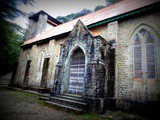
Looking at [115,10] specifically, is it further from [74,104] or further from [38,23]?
[38,23]

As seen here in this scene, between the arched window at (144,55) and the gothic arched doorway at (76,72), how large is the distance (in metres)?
3.72

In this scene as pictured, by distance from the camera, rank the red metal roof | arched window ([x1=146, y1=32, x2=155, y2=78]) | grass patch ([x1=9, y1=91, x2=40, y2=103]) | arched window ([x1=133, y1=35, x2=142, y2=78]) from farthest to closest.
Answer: grass patch ([x1=9, y1=91, x2=40, y2=103]) < the red metal roof < arched window ([x1=133, y1=35, x2=142, y2=78]) < arched window ([x1=146, y1=32, x2=155, y2=78])

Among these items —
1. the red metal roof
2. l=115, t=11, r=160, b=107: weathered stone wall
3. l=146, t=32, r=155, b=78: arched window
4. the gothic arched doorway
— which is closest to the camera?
l=115, t=11, r=160, b=107: weathered stone wall

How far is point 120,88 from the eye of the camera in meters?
7.36

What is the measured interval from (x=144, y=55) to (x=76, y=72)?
494 centimetres

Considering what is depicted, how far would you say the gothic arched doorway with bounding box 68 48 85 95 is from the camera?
864 cm

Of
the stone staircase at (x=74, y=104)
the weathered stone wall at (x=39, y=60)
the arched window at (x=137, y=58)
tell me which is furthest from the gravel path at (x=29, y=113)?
the weathered stone wall at (x=39, y=60)

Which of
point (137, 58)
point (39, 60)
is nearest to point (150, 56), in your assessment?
point (137, 58)

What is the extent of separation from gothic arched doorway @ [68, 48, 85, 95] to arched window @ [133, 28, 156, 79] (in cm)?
372

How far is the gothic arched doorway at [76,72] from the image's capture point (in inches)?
340

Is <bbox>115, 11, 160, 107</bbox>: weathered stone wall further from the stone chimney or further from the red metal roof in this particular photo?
the stone chimney

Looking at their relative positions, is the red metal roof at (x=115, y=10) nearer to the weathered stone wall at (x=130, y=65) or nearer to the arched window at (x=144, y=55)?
the weathered stone wall at (x=130, y=65)

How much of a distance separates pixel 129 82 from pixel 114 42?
2.85 m

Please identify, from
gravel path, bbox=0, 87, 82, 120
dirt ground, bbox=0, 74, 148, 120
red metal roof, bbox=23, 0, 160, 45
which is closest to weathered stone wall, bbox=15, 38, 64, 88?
red metal roof, bbox=23, 0, 160, 45
